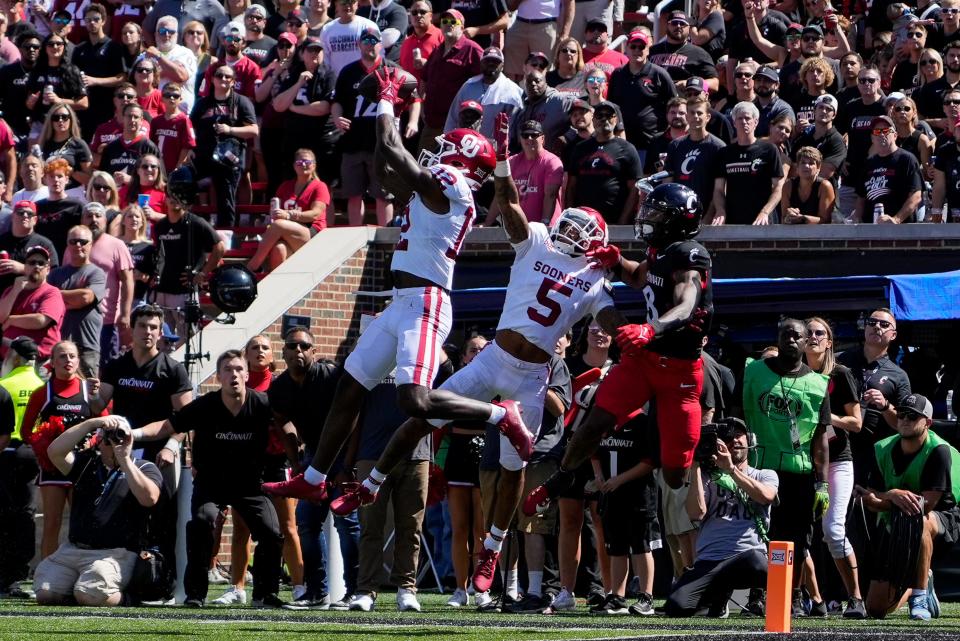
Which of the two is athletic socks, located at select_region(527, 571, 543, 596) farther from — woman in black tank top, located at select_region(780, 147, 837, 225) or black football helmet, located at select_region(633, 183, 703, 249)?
woman in black tank top, located at select_region(780, 147, 837, 225)

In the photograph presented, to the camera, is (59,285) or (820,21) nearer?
(59,285)

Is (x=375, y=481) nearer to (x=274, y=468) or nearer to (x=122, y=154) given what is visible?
(x=274, y=468)

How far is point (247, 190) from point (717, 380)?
7196 millimetres

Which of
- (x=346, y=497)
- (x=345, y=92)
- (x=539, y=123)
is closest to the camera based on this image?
(x=346, y=497)

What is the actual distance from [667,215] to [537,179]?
17.7ft

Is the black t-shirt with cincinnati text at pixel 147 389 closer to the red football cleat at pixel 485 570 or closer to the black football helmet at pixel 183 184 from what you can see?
the black football helmet at pixel 183 184

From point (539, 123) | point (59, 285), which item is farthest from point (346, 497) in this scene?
point (539, 123)

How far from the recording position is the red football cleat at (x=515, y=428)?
973 cm

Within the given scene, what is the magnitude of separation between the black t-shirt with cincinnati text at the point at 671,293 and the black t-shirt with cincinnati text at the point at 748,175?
4.98m

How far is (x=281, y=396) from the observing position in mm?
11625

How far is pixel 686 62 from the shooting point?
16953 millimetres

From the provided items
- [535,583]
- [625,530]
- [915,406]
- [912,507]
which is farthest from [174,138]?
[912,507]

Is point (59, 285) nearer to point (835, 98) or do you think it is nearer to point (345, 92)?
point (345, 92)

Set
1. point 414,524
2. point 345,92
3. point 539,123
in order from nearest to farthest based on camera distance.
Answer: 1. point 414,524
2. point 539,123
3. point 345,92
